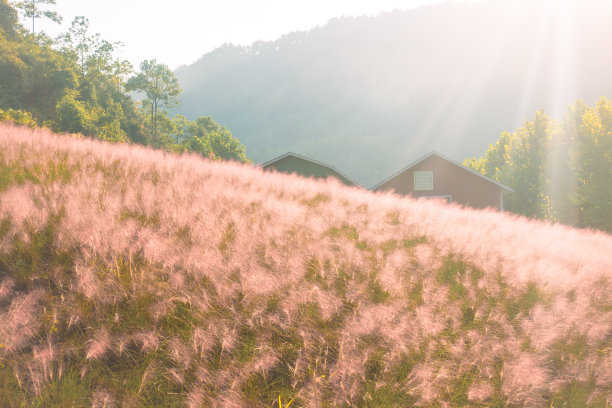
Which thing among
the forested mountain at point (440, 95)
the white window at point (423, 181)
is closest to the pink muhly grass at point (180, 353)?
the white window at point (423, 181)

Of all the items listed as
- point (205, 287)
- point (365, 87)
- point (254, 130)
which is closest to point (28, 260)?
point (205, 287)

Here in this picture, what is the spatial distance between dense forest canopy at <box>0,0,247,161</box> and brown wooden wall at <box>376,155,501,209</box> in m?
19.2

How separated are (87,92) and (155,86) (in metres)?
10.2

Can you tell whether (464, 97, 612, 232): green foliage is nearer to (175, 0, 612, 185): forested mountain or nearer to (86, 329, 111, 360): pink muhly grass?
(86, 329, 111, 360): pink muhly grass

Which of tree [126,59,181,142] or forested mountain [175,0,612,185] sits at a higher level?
forested mountain [175,0,612,185]

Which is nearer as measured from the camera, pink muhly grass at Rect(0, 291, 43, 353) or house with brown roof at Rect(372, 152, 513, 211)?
pink muhly grass at Rect(0, 291, 43, 353)

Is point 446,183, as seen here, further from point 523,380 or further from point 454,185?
point 523,380

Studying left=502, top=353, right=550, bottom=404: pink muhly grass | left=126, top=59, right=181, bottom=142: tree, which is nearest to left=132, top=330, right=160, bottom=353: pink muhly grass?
left=502, top=353, right=550, bottom=404: pink muhly grass

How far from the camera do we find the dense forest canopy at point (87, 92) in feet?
109

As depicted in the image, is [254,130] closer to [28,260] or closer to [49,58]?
[49,58]

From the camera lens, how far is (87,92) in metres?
43.3

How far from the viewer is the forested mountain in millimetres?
119188

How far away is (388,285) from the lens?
404 centimetres

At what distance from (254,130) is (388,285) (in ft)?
501
